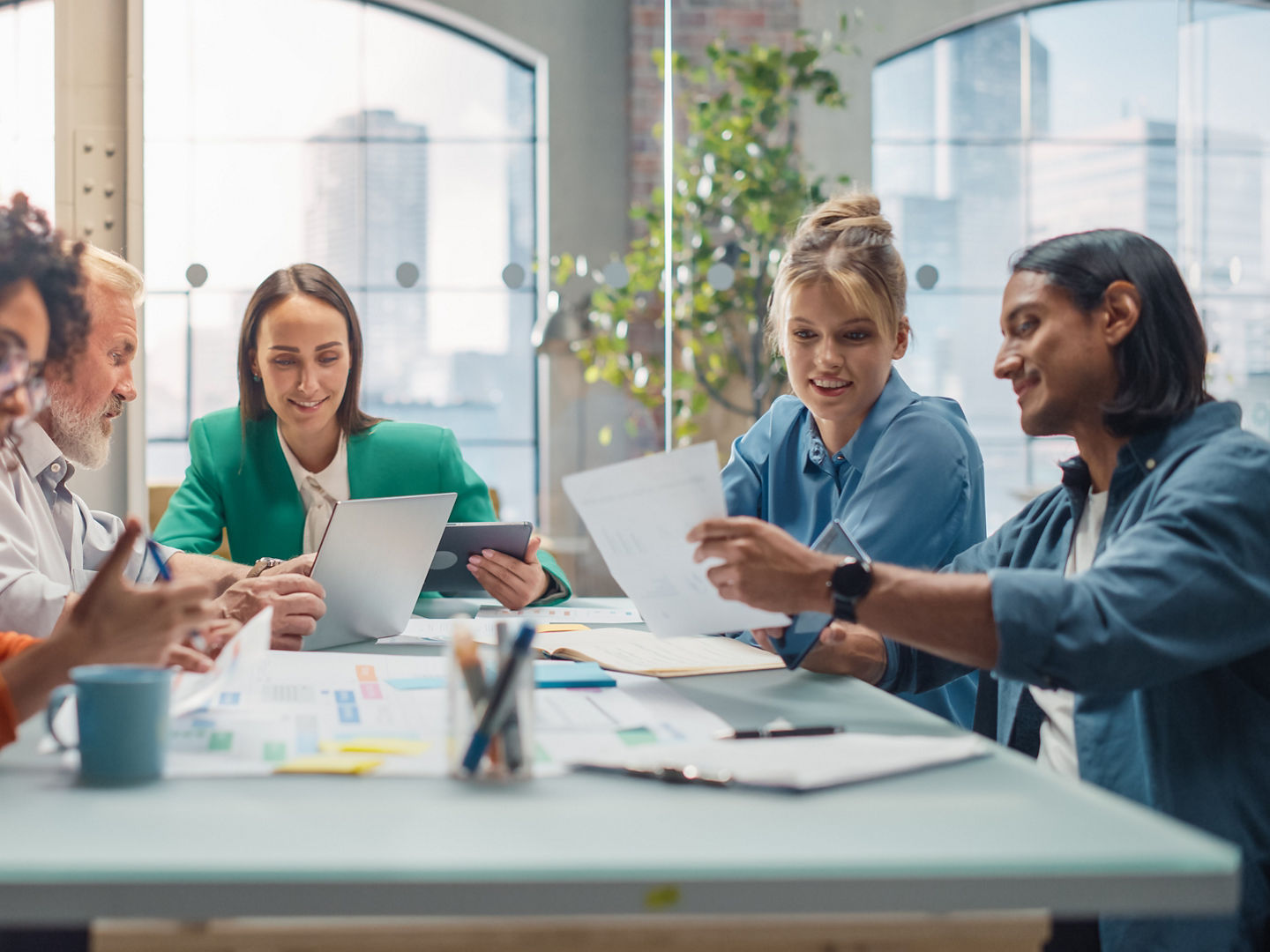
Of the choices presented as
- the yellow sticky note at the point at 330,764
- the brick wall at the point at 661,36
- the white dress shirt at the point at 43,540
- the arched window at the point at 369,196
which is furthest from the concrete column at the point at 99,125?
the yellow sticky note at the point at 330,764

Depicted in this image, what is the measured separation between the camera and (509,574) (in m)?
2.01

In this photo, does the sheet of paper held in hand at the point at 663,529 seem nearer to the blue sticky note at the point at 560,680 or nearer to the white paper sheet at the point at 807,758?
the blue sticky note at the point at 560,680

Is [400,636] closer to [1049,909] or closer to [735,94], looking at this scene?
[1049,909]

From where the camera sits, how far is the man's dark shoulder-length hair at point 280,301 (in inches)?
88.7

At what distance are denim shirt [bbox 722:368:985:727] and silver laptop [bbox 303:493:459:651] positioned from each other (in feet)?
1.90

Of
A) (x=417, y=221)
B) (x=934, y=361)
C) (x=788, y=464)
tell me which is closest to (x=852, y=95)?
(x=934, y=361)

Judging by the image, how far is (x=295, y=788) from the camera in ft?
2.93

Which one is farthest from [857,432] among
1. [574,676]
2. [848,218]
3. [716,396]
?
[716,396]

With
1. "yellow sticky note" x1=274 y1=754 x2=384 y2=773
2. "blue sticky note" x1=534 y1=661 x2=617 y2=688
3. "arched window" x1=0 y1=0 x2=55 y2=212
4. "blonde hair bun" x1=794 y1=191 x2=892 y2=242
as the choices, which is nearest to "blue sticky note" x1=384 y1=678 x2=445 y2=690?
"blue sticky note" x1=534 y1=661 x2=617 y2=688

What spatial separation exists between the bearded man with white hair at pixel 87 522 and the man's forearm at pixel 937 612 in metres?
0.82

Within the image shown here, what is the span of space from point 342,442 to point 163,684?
1.38m

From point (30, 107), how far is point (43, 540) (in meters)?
2.15

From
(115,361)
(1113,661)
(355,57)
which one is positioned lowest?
(1113,661)

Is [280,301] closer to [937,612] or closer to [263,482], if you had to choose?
[263,482]
